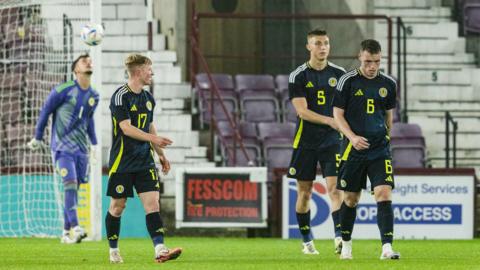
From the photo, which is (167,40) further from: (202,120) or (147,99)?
(147,99)

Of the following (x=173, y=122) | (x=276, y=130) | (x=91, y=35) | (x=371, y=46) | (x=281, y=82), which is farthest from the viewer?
(x=281, y=82)

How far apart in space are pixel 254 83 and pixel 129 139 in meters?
10.2

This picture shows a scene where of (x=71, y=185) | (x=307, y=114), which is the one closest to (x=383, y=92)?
(x=307, y=114)

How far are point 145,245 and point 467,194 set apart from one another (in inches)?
196

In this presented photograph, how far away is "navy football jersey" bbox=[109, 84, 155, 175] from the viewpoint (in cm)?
1130

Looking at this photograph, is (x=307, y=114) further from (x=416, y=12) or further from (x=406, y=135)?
(x=416, y=12)

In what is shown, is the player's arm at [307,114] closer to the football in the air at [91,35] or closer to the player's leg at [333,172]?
the player's leg at [333,172]

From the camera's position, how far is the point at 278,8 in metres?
23.9

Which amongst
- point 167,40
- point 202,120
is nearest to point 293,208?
point 202,120

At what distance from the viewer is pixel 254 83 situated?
2144 cm

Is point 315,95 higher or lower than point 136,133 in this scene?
higher

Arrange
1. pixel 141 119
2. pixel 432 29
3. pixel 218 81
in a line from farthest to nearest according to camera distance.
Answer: pixel 432 29 < pixel 218 81 < pixel 141 119

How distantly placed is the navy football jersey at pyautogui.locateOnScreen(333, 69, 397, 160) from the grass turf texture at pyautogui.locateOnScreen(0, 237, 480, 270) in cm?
106

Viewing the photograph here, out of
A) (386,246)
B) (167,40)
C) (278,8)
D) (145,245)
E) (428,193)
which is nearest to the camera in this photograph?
(386,246)
